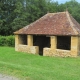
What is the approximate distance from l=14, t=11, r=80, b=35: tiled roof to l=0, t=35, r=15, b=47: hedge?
9614 mm

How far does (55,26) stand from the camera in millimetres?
23906

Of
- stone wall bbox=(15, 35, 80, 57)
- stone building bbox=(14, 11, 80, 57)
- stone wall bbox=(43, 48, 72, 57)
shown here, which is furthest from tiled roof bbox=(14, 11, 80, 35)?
stone wall bbox=(43, 48, 72, 57)

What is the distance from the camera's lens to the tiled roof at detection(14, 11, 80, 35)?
878 inches

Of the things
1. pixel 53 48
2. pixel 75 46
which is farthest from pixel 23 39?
pixel 75 46

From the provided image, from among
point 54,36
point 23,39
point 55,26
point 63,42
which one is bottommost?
point 63,42

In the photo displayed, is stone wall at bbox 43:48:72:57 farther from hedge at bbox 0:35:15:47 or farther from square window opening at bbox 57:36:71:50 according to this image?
hedge at bbox 0:35:15:47

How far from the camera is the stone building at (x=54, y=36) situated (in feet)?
70.4

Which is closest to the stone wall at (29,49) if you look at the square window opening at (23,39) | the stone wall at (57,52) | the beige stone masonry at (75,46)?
the square window opening at (23,39)

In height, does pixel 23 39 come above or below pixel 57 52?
above

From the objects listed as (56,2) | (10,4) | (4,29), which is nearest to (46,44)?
(4,29)

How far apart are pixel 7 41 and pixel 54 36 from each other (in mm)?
14175

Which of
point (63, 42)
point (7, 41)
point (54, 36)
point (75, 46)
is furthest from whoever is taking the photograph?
point (7, 41)

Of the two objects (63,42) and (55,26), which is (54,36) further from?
(63,42)

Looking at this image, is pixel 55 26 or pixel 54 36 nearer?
pixel 54 36
